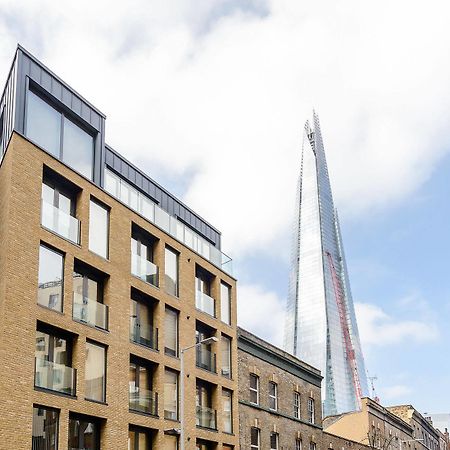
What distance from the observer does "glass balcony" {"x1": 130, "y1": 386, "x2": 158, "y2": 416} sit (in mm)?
35622

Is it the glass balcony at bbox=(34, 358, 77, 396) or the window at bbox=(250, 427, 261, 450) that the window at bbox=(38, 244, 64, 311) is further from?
the window at bbox=(250, 427, 261, 450)

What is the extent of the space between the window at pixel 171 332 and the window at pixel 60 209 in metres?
7.92

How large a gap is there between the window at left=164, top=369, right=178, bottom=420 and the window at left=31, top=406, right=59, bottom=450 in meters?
8.32

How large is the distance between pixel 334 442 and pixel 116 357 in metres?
26.6

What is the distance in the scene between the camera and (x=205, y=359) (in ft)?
138

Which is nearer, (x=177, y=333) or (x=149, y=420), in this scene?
(x=149, y=420)

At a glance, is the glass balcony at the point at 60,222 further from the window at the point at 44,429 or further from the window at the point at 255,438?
the window at the point at 255,438

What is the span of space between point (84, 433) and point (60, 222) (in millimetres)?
8803

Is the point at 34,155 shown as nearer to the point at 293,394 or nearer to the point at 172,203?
the point at 172,203

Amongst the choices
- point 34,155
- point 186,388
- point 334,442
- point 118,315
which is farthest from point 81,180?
point 334,442

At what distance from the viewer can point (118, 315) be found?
116 feet

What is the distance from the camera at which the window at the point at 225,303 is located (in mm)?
44906

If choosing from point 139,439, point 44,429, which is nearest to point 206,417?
point 139,439

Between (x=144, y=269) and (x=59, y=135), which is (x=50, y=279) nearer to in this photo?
(x=59, y=135)
